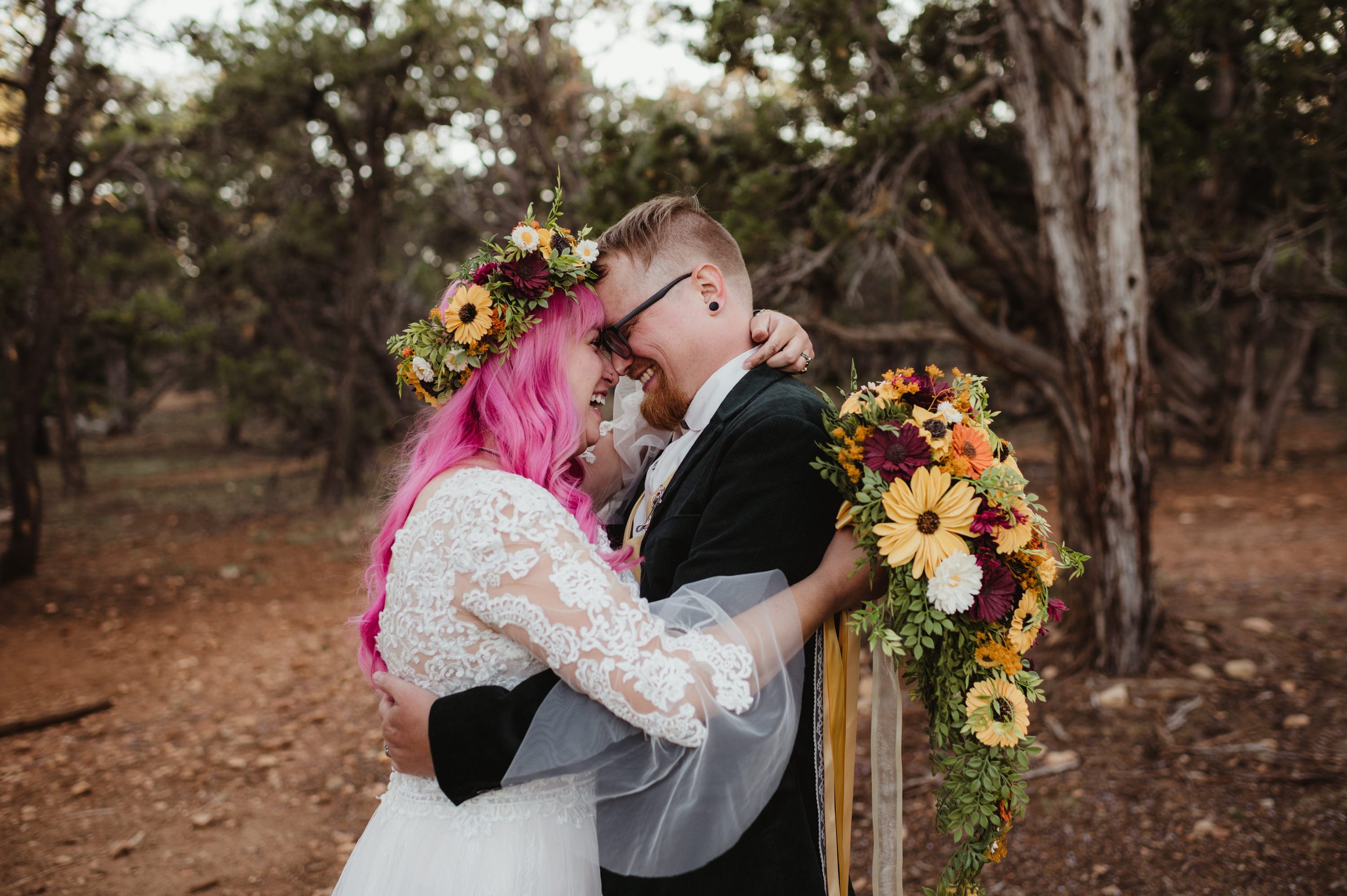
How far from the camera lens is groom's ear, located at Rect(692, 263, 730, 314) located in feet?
8.25

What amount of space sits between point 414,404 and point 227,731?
1109 cm

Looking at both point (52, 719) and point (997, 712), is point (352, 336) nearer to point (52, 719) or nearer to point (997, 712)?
point (52, 719)

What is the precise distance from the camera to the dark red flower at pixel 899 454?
6.63 ft

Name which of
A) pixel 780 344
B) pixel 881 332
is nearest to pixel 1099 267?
pixel 881 332

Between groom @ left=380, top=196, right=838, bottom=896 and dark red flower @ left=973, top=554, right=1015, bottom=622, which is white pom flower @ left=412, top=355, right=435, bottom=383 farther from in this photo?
dark red flower @ left=973, top=554, right=1015, bottom=622

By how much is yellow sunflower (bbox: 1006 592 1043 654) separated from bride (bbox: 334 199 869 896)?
0.40 metres

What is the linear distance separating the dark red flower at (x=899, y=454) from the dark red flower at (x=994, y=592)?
0.91 ft

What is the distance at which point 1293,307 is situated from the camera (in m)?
12.9

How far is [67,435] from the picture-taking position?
16.9m

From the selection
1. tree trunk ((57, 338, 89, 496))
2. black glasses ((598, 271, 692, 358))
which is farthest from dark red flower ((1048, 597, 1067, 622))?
tree trunk ((57, 338, 89, 496))

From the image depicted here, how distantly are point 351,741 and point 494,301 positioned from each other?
4711 mm

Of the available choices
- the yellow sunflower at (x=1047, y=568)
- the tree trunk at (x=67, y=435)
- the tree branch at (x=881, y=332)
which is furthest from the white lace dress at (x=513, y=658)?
the tree trunk at (x=67, y=435)

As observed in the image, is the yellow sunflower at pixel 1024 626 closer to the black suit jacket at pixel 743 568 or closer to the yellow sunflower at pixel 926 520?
the yellow sunflower at pixel 926 520

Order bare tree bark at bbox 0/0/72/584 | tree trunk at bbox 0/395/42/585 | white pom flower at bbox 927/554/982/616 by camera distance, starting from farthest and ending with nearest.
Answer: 1. tree trunk at bbox 0/395/42/585
2. bare tree bark at bbox 0/0/72/584
3. white pom flower at bbox 927/554/982/616
